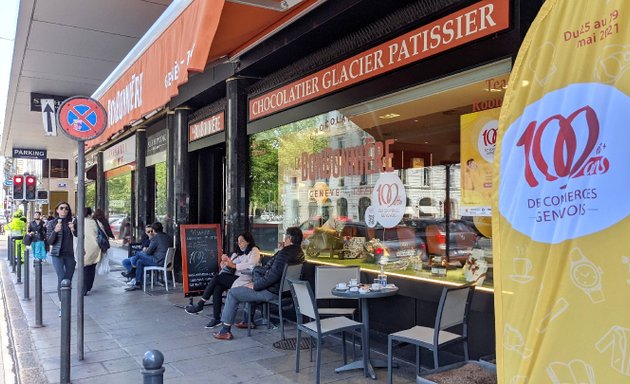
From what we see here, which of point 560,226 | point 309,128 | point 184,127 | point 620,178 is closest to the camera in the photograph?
point 620,178

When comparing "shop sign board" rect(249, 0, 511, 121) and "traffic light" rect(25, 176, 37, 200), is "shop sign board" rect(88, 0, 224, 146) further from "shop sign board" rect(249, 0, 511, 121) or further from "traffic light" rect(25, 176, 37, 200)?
"traffic light" rect(25, 176, 37, 200)

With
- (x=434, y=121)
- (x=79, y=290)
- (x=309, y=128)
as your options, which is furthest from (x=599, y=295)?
(x=309, y=128)

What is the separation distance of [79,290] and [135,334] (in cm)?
149

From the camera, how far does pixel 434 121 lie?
5324 millimetres

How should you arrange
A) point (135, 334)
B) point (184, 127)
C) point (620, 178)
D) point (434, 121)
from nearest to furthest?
point (620, 178)
point (434, 121)
point (135, 334)
point (184, 127)

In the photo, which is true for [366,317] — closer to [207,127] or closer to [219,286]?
[219,286]

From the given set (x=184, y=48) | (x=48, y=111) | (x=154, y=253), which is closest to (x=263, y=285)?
(x=184, y=48)

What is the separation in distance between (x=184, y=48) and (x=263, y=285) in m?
2.79

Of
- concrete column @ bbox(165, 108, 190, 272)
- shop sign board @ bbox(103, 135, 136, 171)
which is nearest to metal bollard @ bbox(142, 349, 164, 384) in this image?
concrete column @ bbox(165, 108, 190, 272)

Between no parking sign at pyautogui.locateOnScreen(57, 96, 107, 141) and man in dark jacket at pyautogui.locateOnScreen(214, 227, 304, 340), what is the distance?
2345 mm

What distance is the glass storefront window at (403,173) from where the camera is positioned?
4641 mm

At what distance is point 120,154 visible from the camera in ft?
49.1

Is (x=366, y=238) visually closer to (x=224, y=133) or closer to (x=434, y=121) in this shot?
(x=434, y=121)

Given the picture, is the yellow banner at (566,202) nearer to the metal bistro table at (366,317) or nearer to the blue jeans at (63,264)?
the metal bistro table at (366,317)
